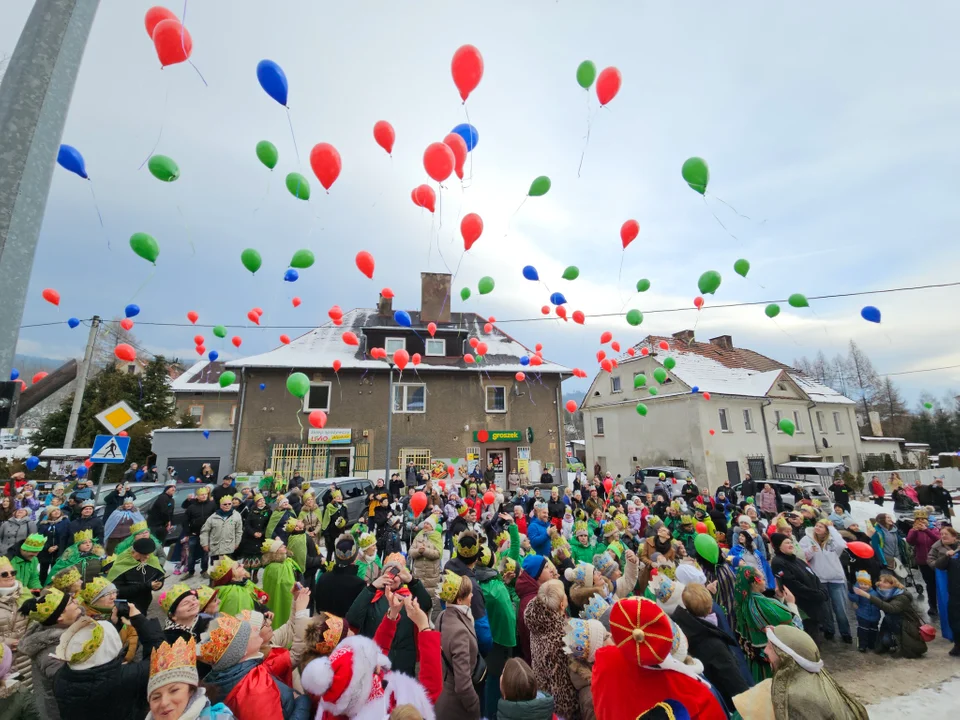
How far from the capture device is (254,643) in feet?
8.47


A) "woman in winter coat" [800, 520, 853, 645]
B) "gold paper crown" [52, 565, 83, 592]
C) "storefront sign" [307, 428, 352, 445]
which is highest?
"storefront sign" [307, 428, 352, 445]

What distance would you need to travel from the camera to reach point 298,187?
8.00 metres

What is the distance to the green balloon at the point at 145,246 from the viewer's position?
7.81 m

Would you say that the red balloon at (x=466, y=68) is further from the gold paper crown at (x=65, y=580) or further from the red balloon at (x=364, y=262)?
the gold paper crown at (x=65, y=580)

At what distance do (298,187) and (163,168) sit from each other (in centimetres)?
201

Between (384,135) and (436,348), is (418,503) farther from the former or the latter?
(436,348)

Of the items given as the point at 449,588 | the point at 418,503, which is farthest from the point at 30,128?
the point at 418,503

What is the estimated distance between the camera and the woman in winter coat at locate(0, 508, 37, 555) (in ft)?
22.0

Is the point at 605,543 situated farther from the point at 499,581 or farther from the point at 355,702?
the point at 355,702

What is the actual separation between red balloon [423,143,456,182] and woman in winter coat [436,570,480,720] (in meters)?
6.26

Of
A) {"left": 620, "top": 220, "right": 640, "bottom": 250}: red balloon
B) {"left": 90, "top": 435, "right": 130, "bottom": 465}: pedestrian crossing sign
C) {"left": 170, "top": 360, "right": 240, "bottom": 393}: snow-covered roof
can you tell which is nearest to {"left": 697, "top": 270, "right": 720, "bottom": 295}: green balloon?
{"left": 620, "top": 220, "right": 640, "bottom": 250}: red balloon

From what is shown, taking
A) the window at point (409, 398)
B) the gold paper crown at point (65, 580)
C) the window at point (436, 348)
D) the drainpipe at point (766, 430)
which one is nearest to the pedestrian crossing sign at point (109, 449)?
the gold paper crown at point (65, 580)

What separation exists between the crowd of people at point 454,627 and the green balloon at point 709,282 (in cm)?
536

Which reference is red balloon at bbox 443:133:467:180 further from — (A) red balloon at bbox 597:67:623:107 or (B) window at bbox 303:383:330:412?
(B) window at bbox 303:383:330:412
